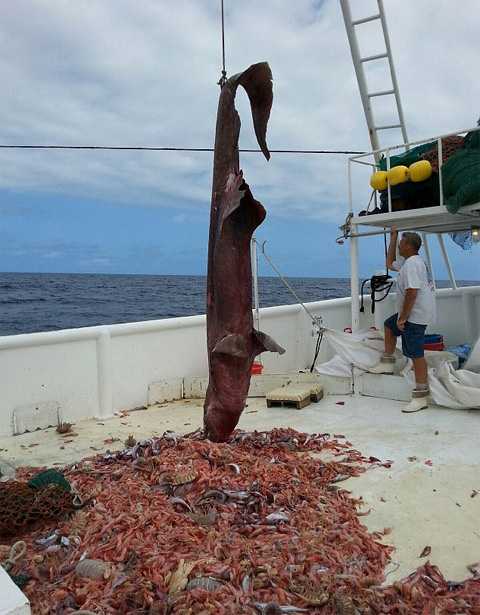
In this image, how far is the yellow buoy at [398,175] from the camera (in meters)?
6.66

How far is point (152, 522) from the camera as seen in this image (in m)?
3.19

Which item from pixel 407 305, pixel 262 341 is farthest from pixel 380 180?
pixel 262 341

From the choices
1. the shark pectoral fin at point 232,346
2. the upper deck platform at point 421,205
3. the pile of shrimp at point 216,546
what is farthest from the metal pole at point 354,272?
the shark pectoral fin at point 232,346

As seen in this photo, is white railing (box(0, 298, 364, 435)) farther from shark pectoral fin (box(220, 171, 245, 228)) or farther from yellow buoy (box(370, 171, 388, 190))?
shark pectoral fin (box(220, 171, 245, 228))

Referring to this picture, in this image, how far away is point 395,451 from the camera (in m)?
4.90

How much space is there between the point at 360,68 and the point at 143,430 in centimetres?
632

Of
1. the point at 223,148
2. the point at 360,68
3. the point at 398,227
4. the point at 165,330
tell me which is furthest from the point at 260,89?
the point at 360,68

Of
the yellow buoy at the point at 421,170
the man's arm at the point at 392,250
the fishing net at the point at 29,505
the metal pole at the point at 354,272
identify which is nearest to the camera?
the fishing net at the point at 29,505

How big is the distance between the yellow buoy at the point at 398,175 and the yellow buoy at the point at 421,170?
96mm

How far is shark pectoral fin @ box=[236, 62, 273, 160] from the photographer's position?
2.97m

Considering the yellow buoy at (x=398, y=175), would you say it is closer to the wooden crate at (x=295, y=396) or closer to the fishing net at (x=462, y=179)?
the fishing net at (x=462, y=179)

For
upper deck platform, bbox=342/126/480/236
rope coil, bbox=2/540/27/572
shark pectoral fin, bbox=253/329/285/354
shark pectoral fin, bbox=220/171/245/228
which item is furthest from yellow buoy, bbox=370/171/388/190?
rope coil, bbox=2/540/27/572

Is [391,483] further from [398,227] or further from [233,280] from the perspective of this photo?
[398,227]

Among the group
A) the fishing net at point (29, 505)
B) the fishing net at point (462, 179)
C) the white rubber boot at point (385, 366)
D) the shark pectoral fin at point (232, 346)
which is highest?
the fishing net at point (462, 179)
